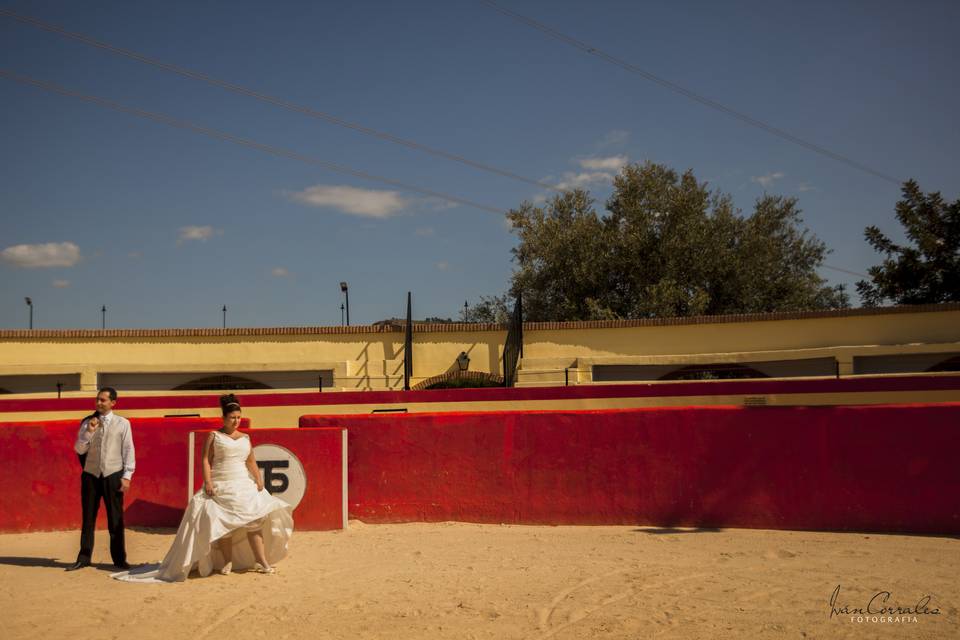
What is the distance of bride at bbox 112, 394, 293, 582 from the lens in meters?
7.15

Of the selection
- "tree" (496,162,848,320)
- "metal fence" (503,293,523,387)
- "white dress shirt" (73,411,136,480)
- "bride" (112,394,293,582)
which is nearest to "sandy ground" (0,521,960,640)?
"bride" (112,394,293,582)

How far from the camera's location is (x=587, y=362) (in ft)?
68.2

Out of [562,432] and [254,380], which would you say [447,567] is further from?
[254,380]

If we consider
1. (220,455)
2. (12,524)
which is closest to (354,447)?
(220,455)

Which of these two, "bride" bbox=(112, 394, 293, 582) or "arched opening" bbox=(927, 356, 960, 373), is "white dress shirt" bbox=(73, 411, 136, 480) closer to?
"bride" bbox=(112, 394, 293, 582)

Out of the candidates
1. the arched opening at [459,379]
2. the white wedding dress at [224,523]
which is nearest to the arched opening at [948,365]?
the arched opening at [459,379]

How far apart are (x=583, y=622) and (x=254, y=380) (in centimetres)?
1748

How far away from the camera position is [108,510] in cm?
773

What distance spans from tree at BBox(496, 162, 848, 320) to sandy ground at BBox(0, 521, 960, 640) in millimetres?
22616

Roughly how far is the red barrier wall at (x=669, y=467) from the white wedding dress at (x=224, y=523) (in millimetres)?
2436

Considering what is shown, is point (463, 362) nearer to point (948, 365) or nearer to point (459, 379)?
point (459, 379)

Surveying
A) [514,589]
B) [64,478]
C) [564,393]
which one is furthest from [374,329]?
[514,589]

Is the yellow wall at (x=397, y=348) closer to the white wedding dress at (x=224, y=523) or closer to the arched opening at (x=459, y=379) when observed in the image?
the arched opening at (x=459, y=379)

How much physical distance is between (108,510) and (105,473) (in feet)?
1.11
